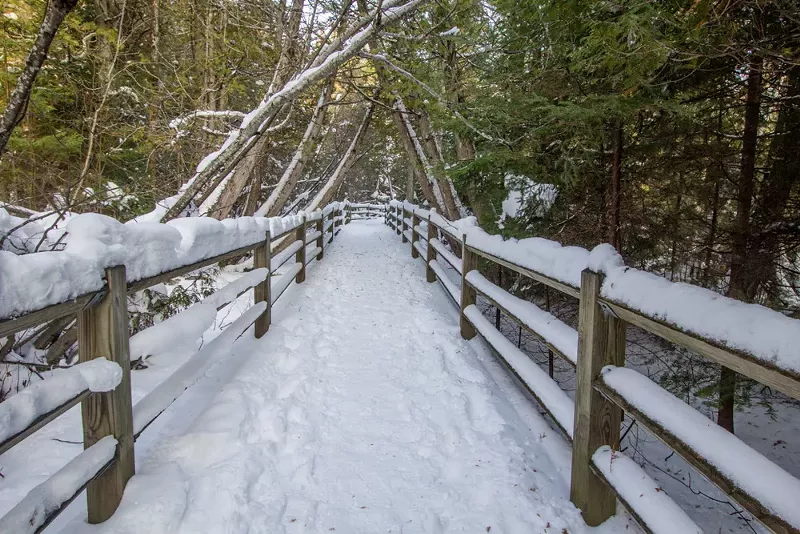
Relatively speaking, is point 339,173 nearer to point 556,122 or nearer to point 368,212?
point 556,122

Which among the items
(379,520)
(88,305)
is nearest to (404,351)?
(379,520)

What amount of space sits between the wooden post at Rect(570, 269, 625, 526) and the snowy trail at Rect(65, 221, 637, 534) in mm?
102

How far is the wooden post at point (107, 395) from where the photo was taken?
1.77m

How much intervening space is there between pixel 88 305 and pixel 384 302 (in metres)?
4.17

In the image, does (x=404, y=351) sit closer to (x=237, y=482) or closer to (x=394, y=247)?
(x=237, y=482)

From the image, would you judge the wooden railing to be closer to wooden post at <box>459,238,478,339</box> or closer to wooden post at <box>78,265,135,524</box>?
wooden post at <box>459,238,478,339</box>

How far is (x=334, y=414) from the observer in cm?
286

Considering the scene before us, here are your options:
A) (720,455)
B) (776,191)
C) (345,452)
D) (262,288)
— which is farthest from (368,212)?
(720,455)

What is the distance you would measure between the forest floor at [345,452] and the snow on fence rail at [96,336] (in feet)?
0.60

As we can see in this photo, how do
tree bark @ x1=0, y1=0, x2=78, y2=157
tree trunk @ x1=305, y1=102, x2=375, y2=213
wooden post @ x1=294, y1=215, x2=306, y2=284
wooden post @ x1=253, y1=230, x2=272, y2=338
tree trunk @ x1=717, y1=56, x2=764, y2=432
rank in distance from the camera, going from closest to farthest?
tree bark @ x1=0, y1=0, x2=78, y2=157
tree trunk @ x1=717, y1=56, x2=764, y2=432
wooden post @ x1=253, y1=230, x2=272, y2=338
wooden post @ x1=294, y1=215, x2=306, y2=284
tree trunk @ x1=305, y1=102, x2=375, y2=213

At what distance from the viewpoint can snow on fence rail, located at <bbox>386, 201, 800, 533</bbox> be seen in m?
1.09

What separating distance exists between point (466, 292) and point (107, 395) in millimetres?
3274

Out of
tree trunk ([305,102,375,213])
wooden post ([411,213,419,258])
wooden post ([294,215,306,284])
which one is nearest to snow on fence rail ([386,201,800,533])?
wooden post ([294,215,306,284])

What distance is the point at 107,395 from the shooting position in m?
1.80
